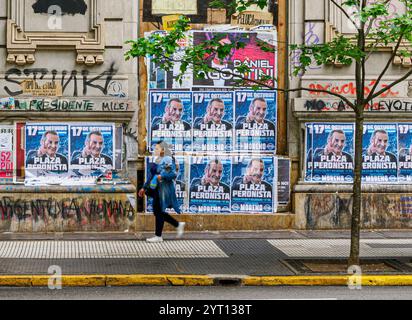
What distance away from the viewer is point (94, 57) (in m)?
14.6

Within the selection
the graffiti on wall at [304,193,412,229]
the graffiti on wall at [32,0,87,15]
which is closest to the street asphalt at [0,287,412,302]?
the graffiti on wall at [304,193,412,229]

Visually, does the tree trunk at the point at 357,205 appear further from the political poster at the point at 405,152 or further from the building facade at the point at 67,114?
the building facade at the point at 67,114

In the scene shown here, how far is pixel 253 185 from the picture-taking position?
15070mm

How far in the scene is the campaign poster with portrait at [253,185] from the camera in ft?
49.3

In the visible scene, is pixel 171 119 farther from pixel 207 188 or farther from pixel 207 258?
pixel 207 258

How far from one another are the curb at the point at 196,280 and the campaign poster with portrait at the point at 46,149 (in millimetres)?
4694

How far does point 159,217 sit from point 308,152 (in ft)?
11.6

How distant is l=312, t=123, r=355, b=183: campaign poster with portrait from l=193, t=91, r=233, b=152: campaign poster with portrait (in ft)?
5.69

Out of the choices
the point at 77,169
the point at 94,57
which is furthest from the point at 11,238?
the point at 94,57

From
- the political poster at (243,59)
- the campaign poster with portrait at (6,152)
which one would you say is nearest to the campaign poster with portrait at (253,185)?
the political poster at (243,59)

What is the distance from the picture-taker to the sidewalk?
10336 millimetres

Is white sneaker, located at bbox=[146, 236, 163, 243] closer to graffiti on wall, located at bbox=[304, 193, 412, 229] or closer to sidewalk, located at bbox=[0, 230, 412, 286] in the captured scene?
sidewalk, located at bbox=[0, 230, 412, 286]

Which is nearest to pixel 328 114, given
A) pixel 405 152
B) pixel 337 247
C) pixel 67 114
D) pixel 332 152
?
pixel 332 152

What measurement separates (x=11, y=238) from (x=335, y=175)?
20.9 ft
